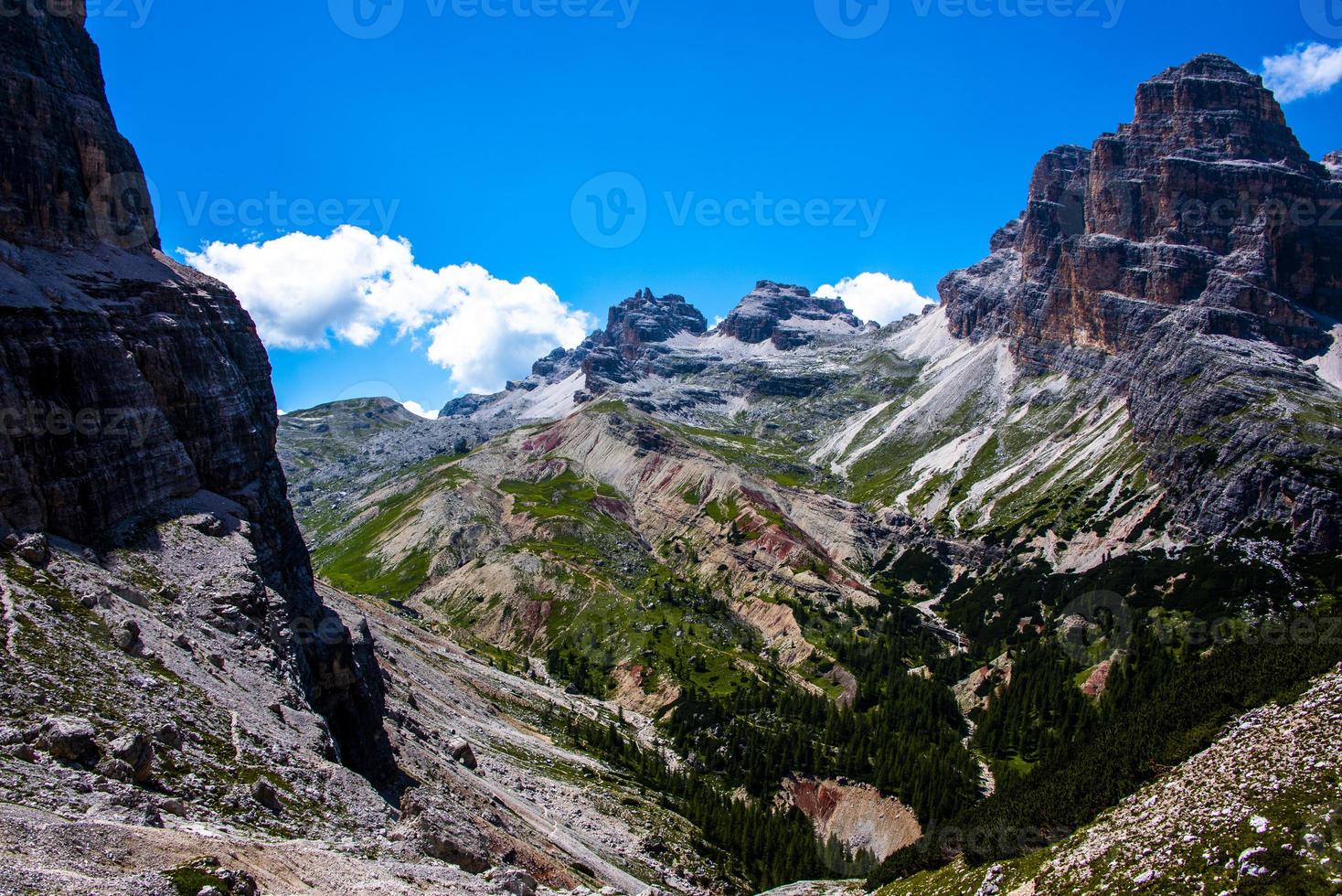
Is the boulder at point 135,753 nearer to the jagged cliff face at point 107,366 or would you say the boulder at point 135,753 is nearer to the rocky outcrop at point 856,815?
the jagged cliff face at point 107,366

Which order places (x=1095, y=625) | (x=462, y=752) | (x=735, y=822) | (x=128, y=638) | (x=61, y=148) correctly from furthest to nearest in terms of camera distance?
(x=1095, y=625) → (x=735, y=822) → (x=462, y=752) → (x=61, y=148) → (x=128, y=638)

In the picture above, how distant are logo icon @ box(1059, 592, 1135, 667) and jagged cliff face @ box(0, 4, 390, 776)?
147730 mm

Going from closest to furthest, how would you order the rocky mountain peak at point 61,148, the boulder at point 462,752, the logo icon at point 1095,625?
the rocky mountain peak at point 61,148 → the boulder at point 462,752 → the logo icon at point 1095,625

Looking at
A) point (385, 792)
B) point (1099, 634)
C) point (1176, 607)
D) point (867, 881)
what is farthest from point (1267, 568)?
point (385, 792)

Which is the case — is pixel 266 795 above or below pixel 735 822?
above

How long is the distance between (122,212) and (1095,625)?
183 meters

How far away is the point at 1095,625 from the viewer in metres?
176

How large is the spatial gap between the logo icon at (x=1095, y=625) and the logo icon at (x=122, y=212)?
557 feet

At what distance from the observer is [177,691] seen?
46.4 metres

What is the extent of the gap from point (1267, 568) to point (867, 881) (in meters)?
142

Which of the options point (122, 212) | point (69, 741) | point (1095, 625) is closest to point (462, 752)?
point (69, 741)

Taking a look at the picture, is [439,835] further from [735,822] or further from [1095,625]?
[1095,625]

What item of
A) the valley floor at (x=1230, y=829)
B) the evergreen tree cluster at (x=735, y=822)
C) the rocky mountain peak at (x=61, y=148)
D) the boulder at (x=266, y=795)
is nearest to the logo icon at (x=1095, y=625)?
the evergreen tree cluster at (x=735, y=822)

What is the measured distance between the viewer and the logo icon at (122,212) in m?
73.8
